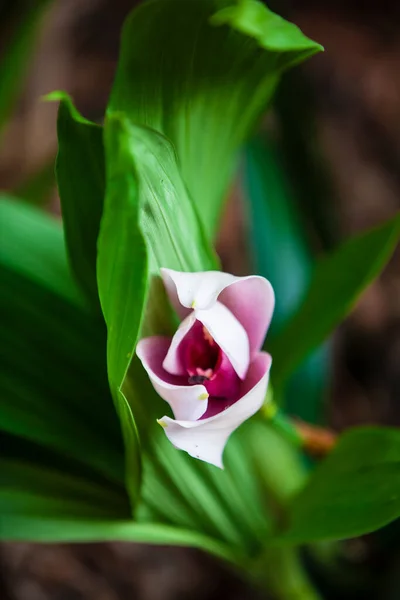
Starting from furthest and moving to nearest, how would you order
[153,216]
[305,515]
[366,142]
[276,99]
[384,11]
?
[384,11], [366,142], [276,99], [305,515], [153,216]

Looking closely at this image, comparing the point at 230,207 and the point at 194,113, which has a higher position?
the point at 194,113

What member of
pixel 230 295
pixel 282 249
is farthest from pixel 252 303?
pixel 282 249

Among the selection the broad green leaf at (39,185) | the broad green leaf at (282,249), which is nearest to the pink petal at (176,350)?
the broad green leaf at (282,249)

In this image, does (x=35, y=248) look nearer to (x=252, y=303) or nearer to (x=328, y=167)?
(x=252, y=303)

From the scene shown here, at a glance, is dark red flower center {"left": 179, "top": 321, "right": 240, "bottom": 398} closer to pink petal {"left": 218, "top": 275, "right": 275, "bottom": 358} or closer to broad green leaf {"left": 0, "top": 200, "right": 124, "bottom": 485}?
pink petal {"left": 218, "top": 275, "right": 275, "bottom": 358}

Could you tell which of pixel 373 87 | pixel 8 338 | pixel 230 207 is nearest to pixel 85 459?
pixel 8 338

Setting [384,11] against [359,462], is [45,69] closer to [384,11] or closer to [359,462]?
[384,11]
